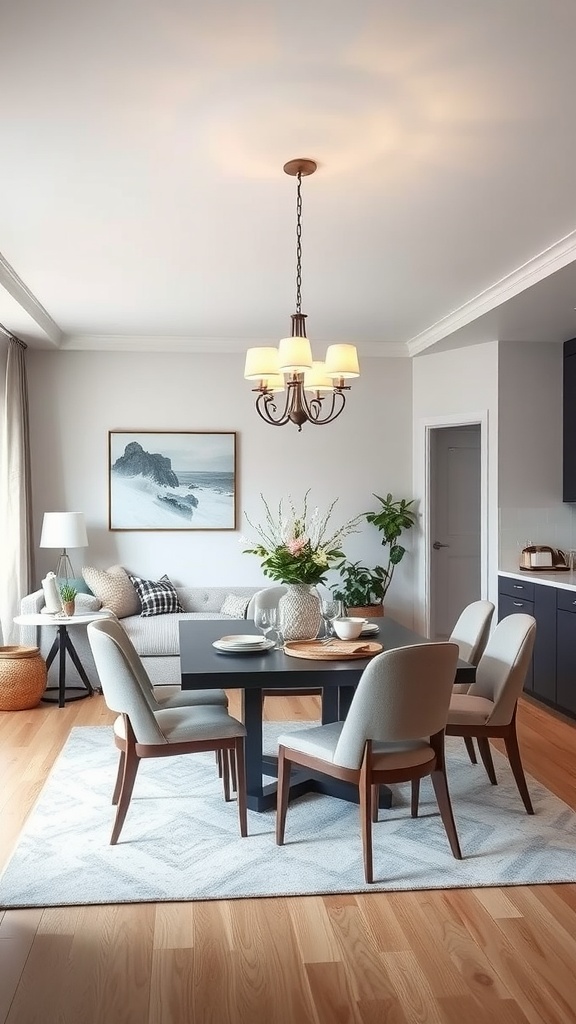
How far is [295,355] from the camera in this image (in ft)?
11.8

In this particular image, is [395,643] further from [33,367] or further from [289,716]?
[33,367]

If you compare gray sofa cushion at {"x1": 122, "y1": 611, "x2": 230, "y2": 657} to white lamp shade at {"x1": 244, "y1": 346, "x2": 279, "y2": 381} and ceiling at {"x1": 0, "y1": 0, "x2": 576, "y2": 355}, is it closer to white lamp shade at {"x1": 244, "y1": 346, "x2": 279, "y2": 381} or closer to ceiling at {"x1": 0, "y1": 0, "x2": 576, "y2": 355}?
ceiling at {"x1": 0, "y1": 0, "x2": 576, "y2": 355}

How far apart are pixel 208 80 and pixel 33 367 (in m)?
4.66

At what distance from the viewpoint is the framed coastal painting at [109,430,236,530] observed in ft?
23.3

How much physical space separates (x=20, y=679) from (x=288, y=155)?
143 inches

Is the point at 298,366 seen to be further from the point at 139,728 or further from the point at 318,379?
the point at 139,728

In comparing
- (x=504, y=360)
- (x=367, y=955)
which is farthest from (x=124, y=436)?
(x=367, y=955)

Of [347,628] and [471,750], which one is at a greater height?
[347,628]

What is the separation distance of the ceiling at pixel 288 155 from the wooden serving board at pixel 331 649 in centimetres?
190

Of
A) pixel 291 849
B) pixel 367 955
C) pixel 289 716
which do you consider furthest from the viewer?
pixel 289 716

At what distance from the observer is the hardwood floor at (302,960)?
2305 millimetres

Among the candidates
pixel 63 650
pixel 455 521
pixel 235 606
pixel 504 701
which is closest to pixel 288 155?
pixel 504 701

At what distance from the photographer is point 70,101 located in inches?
113

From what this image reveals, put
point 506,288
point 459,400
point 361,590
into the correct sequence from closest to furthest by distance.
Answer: point 506,288 → point 459,400 → point 361,590
